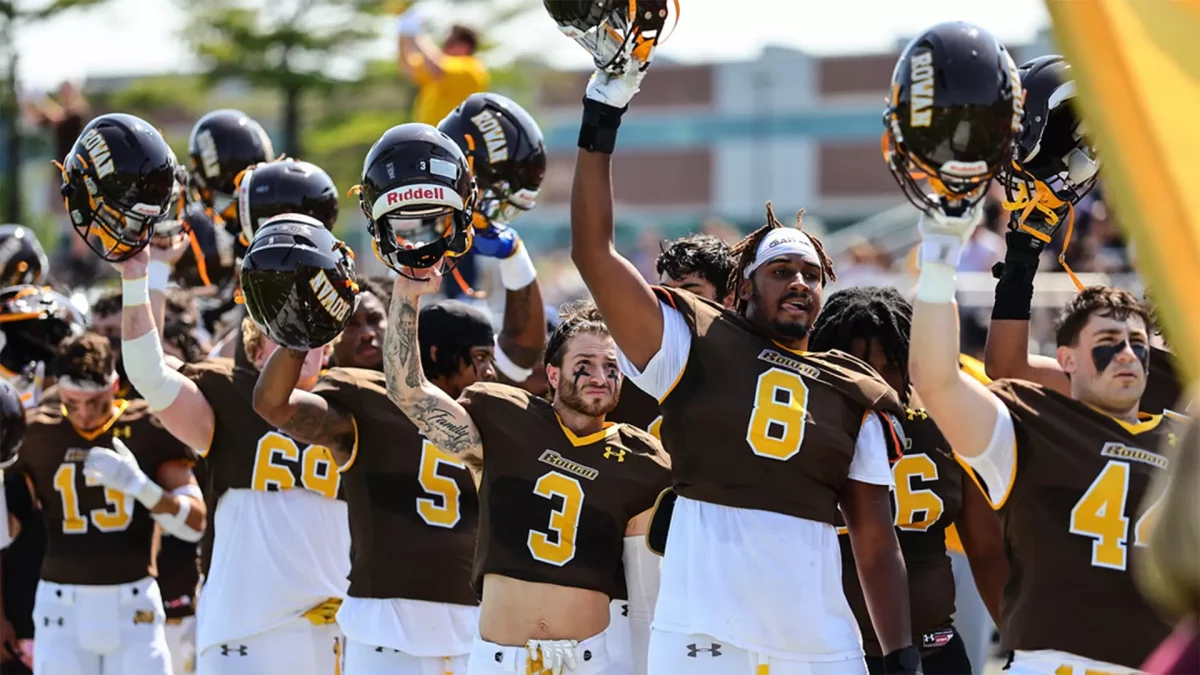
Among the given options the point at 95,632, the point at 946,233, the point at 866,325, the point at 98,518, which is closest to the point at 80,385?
the point at 98,518

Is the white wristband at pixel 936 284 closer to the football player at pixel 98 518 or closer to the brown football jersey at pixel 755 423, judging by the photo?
the brown football jersey at pixel 755 423

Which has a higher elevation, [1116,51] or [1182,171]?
[1116,51]

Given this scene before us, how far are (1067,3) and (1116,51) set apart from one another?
129 millimetres

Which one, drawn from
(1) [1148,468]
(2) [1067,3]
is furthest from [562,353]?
(2) [1067,3]

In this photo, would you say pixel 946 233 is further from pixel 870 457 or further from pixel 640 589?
pixel 640 589

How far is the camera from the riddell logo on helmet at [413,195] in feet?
14.7

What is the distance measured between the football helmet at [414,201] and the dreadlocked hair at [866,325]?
1.53m

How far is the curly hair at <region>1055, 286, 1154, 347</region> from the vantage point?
178 inches

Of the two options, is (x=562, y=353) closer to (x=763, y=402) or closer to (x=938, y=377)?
(x=763, y=402)

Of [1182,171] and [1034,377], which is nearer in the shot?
[1182,171]

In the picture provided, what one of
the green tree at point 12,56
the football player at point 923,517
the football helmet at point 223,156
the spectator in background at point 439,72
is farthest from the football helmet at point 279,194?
the green tree at point 12,56

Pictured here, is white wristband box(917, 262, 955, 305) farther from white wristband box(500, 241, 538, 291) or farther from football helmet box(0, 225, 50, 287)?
football helmet box(0, 225, 50, 287)

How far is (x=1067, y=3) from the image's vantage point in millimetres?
2391

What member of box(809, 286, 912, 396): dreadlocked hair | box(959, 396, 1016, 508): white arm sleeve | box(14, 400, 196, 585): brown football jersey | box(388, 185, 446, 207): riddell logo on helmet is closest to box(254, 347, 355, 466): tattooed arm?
box(388, 185, 446, 207): riddell logo on helmet
